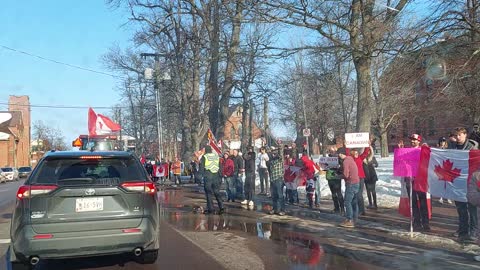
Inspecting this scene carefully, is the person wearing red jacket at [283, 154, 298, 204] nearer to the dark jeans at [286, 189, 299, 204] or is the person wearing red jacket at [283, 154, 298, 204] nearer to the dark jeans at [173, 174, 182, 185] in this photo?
the dark jeans at [286, 189, 299, 204]

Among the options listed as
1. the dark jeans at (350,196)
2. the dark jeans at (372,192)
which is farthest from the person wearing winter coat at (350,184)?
the dark jeans at (372,192)

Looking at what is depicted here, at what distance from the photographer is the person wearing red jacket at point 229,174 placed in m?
16.0

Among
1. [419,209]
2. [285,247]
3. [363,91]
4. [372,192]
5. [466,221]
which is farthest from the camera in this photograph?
[363,91]

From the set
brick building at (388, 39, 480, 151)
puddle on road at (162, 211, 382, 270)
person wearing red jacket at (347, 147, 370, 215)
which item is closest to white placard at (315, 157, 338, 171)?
person wearing red jacket at (347, 147, 370, 215)

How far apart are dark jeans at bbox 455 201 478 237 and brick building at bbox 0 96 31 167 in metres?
67.9

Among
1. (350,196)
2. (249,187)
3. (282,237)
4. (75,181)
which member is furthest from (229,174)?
(75,181)

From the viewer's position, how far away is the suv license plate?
613cm

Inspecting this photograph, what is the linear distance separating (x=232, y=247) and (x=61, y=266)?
2.83 m

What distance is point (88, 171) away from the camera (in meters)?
6.80

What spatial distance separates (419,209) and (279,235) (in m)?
2.92

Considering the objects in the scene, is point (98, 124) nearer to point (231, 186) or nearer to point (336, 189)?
point (231, 186)

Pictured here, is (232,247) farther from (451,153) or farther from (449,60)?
(449,60)

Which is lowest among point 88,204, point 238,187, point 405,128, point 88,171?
point 238,187

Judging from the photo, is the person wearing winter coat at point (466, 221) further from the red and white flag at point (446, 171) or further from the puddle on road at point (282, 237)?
the puddle on road at point (282, 237)
